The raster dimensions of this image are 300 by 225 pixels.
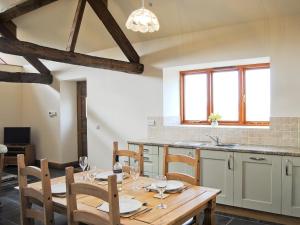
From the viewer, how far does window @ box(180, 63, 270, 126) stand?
4.21 metres

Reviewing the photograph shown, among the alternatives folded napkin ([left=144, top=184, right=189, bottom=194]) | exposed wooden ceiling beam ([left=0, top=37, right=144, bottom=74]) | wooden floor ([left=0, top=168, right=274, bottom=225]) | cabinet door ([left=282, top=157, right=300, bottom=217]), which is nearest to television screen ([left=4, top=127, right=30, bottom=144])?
wooden floor ([left=0, top=168, right=274, bottom=225])

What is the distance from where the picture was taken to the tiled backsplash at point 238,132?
3.64 metres

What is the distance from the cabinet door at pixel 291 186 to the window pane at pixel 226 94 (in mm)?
1368

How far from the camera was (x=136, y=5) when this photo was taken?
428cm

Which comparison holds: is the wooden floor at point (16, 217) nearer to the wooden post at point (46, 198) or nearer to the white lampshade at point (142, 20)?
the wooden post at point (46, 198)

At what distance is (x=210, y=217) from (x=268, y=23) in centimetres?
288

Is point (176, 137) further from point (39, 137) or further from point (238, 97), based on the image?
point (39, 137)

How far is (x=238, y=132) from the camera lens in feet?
13.2

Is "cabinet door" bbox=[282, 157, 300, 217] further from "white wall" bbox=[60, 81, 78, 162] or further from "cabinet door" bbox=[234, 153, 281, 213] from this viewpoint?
"white wall" bbox=[60, 81, 78, 162]

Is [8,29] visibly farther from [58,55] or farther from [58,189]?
[58,189]

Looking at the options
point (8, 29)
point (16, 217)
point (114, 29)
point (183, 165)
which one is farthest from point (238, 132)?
point (8, 29)

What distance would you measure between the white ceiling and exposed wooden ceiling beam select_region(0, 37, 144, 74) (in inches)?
25.1

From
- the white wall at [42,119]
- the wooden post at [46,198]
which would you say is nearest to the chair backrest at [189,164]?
the wooden post at [46,198]

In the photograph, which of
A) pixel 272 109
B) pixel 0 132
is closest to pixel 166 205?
pixel 272 109
